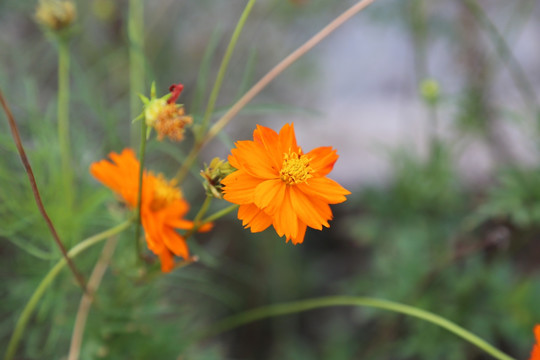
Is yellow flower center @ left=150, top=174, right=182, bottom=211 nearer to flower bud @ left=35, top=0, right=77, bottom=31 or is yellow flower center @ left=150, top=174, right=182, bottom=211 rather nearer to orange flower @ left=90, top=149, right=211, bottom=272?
orange flower @ left=90, top=149, right=211, bottom=272

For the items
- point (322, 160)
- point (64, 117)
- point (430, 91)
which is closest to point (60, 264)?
point (64, 117)

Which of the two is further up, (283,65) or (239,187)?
(283,65)

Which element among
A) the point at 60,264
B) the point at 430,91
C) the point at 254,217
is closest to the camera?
the point at 254,217

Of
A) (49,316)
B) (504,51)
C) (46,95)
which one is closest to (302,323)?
(49,316)

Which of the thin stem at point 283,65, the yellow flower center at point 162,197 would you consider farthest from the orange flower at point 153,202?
the thin stem at point 283,65

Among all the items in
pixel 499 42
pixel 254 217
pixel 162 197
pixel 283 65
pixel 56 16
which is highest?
pixel 499 42

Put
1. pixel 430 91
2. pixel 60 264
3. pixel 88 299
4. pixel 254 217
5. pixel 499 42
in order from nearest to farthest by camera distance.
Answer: pixel 254 217
pixel 60 264
pixel 88 299
pixel 499 42
pixel 430 91

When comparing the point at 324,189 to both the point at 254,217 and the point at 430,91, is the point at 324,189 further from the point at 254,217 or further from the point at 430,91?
the point at 430,91
